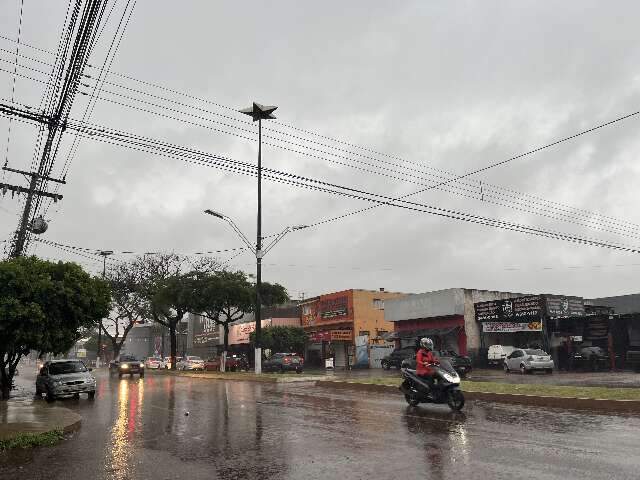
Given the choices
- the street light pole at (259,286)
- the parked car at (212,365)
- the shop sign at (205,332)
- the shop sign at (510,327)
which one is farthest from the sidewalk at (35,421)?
the shop sign at (205,332)

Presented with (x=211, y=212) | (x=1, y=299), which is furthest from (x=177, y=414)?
(x=211, y=212)

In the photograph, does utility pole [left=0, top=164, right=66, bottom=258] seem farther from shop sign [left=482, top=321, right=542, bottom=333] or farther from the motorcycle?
shop sign [left=482, top=321, right=542, bottom=333]

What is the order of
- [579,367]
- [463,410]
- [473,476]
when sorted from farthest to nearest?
[579,367] → [463,410] → [473,476]

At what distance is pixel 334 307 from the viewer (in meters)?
55.5

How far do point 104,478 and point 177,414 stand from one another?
735 cm

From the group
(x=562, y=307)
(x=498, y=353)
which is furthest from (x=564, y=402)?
(x=562, y=307)

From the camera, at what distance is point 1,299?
18.0 metres

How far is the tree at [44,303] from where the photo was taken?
1839 centimetres

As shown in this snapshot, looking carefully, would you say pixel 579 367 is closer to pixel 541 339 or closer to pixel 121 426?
pixel 541 339

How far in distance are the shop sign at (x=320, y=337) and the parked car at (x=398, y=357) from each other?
1152 centimetres

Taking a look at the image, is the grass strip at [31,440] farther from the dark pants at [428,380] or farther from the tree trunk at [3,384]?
the tree trunk at [3,384]

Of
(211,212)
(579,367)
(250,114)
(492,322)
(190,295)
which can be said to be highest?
(250,114)

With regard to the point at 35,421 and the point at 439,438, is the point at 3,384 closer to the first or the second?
the point at 35,421

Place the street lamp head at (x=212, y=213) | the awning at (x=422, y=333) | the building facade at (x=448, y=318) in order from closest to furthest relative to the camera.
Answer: the street lamp head at (x=212, y=213)
the building facade at (x=448, y=318)
the awning at (x=422, y=333)
